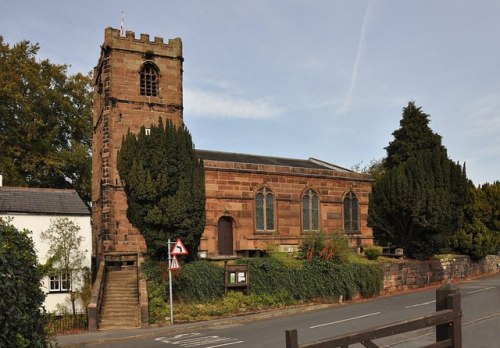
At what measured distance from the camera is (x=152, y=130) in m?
24.0

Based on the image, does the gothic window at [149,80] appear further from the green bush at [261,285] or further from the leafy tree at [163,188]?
the green bush at [261,285]

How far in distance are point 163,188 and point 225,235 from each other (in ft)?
32.0

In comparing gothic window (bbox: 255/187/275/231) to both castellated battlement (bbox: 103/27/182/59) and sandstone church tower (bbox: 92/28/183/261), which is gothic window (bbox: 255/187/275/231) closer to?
sandstone church tower (bbox: 92/28/183/261)

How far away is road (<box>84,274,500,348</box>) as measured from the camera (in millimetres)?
14555

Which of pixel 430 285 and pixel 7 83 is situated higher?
pixel 7 83

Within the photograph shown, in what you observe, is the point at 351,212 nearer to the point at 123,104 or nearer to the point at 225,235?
the point at 225,235

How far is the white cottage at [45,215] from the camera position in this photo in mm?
23188

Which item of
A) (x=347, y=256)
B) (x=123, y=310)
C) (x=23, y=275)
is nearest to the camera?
(x=23, y=275)

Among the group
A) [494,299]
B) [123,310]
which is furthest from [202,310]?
[494,299]

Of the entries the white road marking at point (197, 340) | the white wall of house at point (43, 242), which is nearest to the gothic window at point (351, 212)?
the white wall of house at point (43, 242)

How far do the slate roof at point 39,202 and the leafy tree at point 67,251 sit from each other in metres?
0.66

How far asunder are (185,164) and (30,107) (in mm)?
18257

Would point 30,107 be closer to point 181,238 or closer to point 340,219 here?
point 181,238

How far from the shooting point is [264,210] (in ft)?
109
